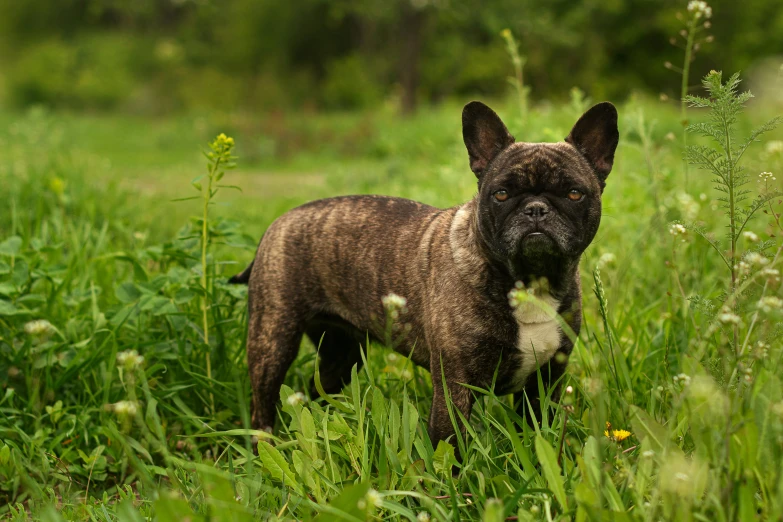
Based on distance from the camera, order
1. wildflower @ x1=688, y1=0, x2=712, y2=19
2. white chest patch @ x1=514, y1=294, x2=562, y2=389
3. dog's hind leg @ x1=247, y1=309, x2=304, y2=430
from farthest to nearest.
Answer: wildflower @ x1=688, y1=0, x2=712, y2=19 < dog's hind leg @ x1=247, y1=309, x2=304, y2=430 < white chest patch @ x1=514, y1=294, x2=562, y2=389

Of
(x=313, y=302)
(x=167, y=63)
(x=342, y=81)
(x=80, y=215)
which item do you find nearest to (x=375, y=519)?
(x=313, y=302)

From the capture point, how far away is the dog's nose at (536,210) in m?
2.91

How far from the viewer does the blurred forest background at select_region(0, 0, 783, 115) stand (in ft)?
90.8

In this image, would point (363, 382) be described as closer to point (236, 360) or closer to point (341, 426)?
point (341, 426)

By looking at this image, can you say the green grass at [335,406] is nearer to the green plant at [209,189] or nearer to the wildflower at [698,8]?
the green plant at [209,189]

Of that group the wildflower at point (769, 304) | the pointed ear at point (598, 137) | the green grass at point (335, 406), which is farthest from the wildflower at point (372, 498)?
the pointed ear at point (598, 137)

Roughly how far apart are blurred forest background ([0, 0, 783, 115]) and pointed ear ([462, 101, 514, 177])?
2127 centimetres

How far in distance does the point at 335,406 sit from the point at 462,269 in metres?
0.73

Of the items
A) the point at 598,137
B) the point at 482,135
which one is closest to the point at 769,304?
the point at 598,137

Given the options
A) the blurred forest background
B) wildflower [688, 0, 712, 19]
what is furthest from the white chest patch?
the blurred forest background

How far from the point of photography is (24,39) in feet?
122

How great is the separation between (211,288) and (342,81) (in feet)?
84.3

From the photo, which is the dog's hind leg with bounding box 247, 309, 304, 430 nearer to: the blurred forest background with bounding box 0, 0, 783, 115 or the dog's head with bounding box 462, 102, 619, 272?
the dog's head with bounding box 462, 102, 619, 272

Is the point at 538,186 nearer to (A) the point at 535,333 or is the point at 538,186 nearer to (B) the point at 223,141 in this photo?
(A) the point at 535,333
